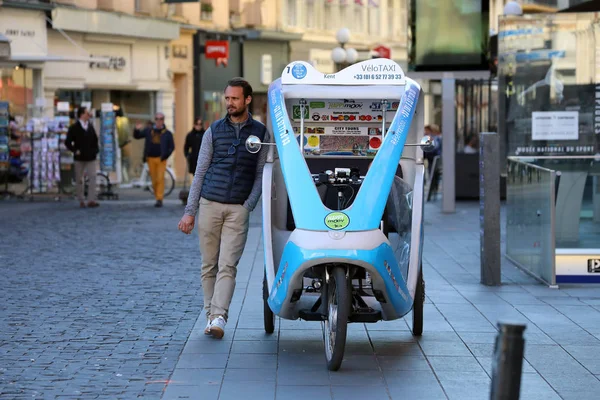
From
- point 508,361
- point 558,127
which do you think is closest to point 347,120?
point 508,361

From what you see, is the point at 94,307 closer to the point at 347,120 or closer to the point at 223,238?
the point at 223,238

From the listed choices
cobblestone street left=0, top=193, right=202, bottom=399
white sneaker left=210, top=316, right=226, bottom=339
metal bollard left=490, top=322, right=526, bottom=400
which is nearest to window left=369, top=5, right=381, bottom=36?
cobblestone street left=0, top=193, right=202, bottom=399

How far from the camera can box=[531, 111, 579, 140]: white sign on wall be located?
70.1 ft

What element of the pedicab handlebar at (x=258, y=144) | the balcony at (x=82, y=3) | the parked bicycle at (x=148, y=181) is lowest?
the parked bicycle at (x=148, y=181)

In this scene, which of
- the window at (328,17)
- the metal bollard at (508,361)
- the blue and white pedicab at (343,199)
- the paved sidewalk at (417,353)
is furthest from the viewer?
the window at (328,17)

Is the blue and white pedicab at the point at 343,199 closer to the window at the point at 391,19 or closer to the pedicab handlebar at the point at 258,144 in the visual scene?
the pedicab handlebar at the point at 258,144

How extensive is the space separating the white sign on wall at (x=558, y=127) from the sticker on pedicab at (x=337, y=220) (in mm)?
13211

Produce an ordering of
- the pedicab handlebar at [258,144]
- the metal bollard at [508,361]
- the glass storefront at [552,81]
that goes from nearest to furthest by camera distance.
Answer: the metal bollard at [508,361], the pedicab handlebar at [258,144], the glass storefront at [552,81]

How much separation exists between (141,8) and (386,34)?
21.6m

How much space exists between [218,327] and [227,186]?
1.03 metres

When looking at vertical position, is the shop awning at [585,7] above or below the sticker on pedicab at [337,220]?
above

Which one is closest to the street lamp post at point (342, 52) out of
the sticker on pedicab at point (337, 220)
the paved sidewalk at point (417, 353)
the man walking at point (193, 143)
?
the man walking at point (193, 143)

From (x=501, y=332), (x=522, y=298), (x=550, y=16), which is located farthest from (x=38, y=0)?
(x=501, y=332)

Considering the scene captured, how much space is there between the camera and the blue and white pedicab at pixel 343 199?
8.67m
